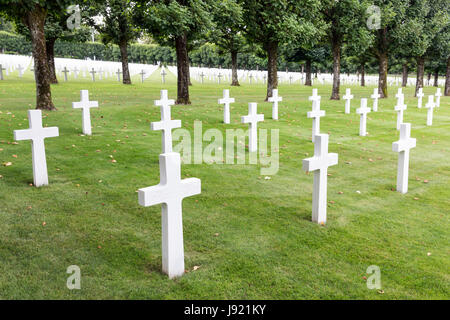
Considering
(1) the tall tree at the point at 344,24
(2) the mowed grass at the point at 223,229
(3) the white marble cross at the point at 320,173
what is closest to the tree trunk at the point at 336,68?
(1) the tall tree at the point at 344,24

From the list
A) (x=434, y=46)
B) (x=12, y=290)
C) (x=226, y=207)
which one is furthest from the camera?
(x=434, y=46)

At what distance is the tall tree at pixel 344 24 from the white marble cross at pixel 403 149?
56.8 feet

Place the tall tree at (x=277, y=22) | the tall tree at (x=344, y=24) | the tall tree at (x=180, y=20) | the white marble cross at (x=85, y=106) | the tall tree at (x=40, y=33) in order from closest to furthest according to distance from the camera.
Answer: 1. the white marble cross at (x=85, y=106)
2. the tall tree at (x=40, y=33)
3. the tall tree at (x=180, y=20)
4. the tall tree at (x=277, y=22)
5. the tall tree at (x=344, y=24)

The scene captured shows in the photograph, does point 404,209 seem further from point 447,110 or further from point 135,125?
point 447,110

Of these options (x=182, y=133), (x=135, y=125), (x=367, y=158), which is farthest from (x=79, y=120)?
(x=367, y=158)

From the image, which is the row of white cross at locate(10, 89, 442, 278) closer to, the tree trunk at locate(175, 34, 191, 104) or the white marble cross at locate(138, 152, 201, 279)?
the white marble cross at locate(138, 152, 201, 279)

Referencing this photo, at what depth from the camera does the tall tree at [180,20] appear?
54.4 feet

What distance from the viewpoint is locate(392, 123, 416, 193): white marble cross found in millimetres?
7277

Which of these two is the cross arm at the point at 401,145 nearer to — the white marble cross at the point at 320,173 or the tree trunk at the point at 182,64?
the white marble cross at the point at 320,173

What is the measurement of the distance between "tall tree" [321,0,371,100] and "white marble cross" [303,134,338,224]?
63.1 feet

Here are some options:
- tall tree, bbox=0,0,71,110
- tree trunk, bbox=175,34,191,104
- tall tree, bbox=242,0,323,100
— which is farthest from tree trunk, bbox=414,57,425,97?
tall tree, bbox=0,0,71,110

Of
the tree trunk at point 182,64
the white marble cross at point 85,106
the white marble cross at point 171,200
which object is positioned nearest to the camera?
the white marble cross at point 171,200

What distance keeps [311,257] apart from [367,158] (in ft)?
21.3

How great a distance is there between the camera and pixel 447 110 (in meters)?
22.5
